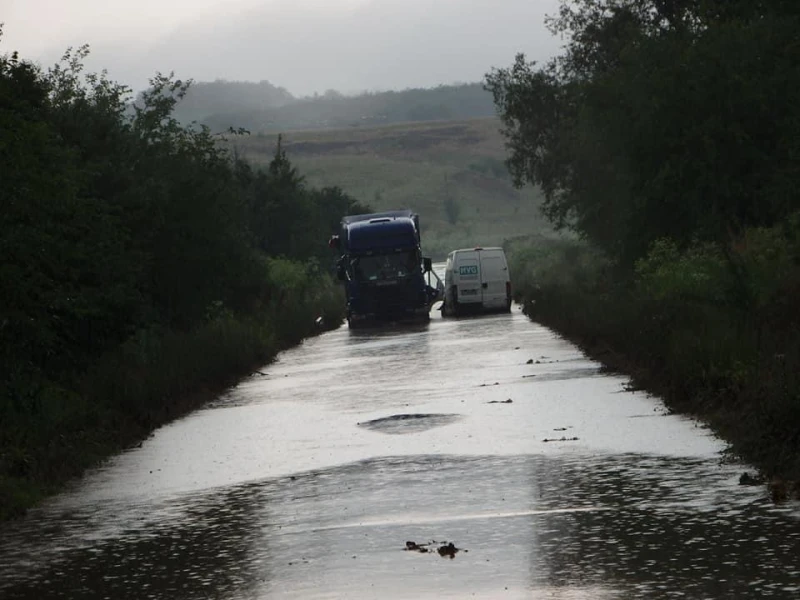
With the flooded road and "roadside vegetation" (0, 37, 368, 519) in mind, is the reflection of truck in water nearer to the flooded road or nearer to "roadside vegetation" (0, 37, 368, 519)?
"roadside vegetation" (0, 37, 368, 519)

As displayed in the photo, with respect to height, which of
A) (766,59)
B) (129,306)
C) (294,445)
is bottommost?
(294,445)

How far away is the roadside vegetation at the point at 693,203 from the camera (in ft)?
59.3

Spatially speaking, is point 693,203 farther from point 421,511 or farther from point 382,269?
point 421,511

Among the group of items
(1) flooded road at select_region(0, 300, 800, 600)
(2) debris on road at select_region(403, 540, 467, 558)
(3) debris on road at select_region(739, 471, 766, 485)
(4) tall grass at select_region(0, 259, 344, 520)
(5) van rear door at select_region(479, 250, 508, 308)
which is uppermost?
(5) van rear door at select_region(479, 250, 508, 308)

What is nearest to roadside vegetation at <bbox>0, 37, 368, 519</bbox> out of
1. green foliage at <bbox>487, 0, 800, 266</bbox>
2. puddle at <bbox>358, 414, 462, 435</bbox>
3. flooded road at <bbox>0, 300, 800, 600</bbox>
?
flooded road at <bbox>0, 300, 800, 600</bbox>

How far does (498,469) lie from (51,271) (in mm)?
8105

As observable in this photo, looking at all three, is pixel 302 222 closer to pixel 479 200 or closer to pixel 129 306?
pixel 129 306

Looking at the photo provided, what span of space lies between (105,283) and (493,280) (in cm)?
3019

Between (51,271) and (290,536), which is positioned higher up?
(51,271)

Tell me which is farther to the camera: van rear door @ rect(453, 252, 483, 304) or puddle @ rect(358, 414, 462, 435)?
van rear door @ rect(453, 252, 483, 304)

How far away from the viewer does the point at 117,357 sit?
954 inches

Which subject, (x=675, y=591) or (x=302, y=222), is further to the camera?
(x=302, y=222)

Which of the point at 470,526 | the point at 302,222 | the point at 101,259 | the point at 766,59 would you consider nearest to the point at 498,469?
the point at 470,526

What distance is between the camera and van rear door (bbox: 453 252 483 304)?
52.4 meters
